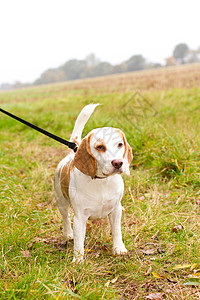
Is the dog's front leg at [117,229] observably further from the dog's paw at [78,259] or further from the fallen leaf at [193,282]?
the fallen leaf at [193,282]

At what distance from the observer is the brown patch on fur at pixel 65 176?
7.80ft

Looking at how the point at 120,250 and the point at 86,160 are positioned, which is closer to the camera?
the point at 86,160

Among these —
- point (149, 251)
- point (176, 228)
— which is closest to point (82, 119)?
point (149, 251)

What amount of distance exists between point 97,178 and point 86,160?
0.17m

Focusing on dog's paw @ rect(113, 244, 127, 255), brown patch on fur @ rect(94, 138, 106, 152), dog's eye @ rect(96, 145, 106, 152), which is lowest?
dog's paw @ rect(113, 244, 127, 255)

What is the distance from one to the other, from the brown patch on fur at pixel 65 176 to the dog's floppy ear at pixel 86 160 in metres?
0.26

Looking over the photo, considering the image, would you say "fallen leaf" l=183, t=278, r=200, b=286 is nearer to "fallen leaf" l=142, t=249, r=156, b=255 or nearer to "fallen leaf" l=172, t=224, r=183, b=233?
"fallen leaf" l=142, t=249, r=156, b=255

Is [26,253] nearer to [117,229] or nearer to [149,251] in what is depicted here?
[117,229]

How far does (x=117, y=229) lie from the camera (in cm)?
243

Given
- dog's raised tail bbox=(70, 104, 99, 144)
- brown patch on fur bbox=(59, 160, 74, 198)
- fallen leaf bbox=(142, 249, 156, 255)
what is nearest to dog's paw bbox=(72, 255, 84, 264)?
brown patch on fur bbox=(59, 160, 74, 198)

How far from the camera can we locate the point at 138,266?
236cm

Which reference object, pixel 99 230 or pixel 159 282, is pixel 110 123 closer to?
pixel 99 230

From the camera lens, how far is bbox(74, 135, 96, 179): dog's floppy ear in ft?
6.77

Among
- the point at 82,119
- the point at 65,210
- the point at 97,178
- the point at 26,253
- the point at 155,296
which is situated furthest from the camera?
the point at 65,210
